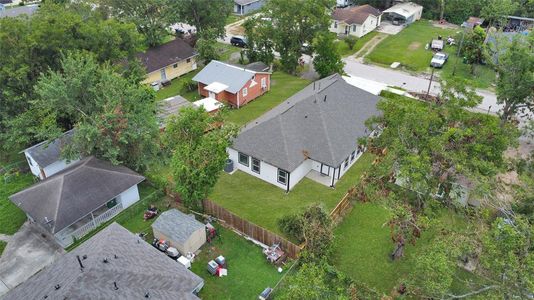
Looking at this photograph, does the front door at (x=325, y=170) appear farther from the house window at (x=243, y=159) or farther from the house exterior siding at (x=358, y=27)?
the house exterior siding at (x=358, y=27)

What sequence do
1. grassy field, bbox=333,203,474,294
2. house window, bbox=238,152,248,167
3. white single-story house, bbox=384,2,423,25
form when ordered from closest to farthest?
1. grassy field, bbox=333,203,474,294
2. house window, bbox=238,152,248,167
3. white single-story house, bbox=384,2,423,25

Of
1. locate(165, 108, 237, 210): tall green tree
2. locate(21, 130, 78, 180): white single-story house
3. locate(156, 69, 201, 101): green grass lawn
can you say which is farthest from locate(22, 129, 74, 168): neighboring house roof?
locate(156, 69, 201, 101): green grass lawn

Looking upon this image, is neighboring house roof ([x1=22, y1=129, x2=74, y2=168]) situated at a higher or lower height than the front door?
higher

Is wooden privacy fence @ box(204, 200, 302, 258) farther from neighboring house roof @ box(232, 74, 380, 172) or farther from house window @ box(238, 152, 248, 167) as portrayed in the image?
house window @ box(238, 152, 248, 167)

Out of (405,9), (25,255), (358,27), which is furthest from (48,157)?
Answer: (405,9)

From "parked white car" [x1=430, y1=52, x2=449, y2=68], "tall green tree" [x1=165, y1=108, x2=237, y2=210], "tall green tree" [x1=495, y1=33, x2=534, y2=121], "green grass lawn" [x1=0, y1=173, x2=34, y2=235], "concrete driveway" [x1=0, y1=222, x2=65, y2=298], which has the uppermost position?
"tall green tree" [x1=495, y1=33, x2=534, y2=121]
